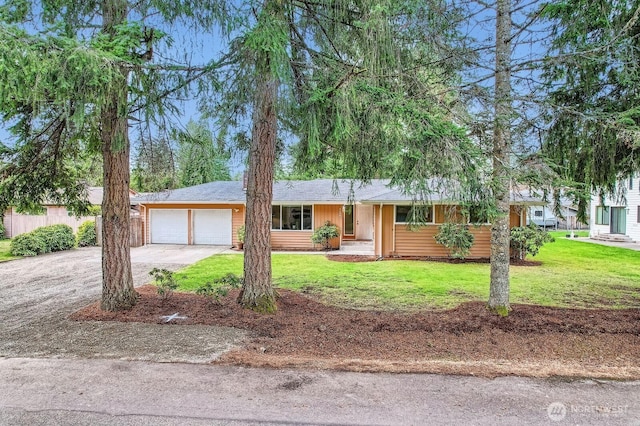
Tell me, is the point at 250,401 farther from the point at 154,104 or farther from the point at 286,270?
the point at 286,270

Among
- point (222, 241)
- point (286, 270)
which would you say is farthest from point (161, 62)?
point (222, 241)

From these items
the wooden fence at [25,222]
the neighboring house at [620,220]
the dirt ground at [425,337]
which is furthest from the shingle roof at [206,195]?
the neighboring house at [620,220]

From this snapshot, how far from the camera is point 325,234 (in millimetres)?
15633

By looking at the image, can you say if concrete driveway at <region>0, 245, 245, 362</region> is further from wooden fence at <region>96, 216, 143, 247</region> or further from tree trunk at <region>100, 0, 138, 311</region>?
wooden fence at <region>96, 216, 143, 247</region>

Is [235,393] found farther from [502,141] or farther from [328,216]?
[328,216]

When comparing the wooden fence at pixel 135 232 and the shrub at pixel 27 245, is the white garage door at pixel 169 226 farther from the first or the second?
the shrub at pixel 27 245

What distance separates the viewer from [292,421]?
288 cm

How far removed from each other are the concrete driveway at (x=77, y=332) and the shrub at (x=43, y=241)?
5.03 metres

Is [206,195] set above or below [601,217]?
above

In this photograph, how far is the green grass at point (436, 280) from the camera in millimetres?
7586

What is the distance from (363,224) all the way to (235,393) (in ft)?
56.8

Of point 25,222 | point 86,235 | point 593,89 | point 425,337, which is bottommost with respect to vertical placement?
point 425,337

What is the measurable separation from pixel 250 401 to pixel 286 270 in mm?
8127

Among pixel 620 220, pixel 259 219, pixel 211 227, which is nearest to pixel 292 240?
pixel 211 227
